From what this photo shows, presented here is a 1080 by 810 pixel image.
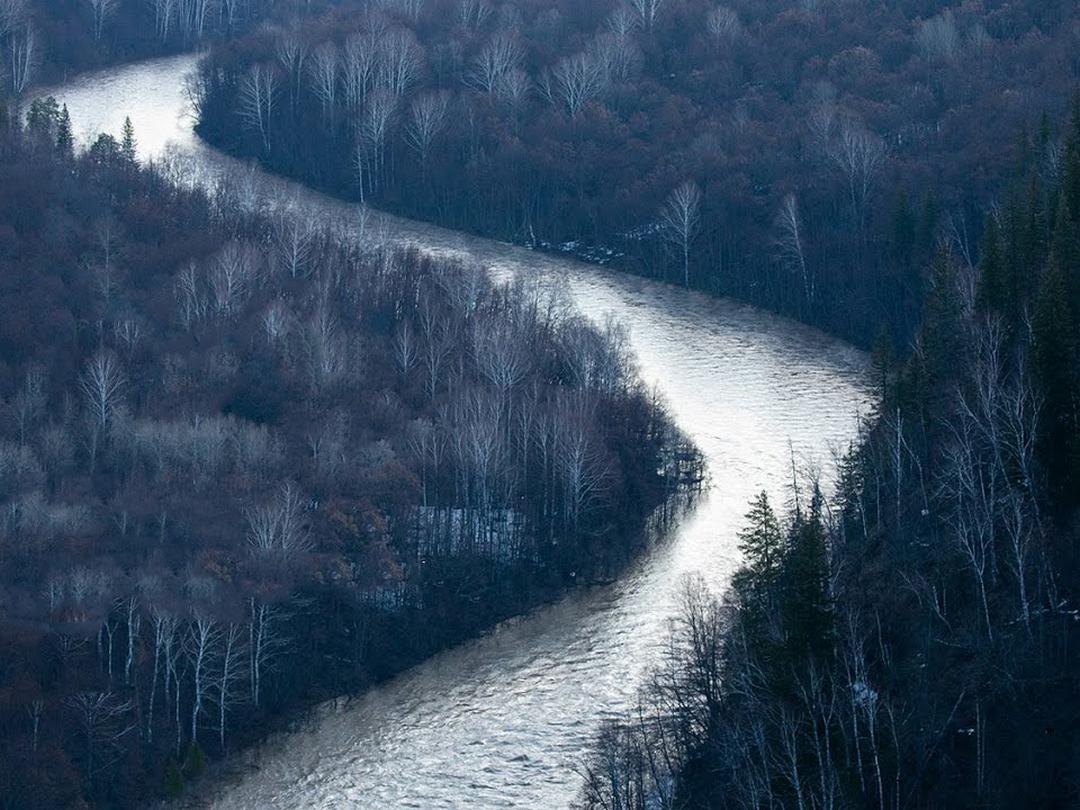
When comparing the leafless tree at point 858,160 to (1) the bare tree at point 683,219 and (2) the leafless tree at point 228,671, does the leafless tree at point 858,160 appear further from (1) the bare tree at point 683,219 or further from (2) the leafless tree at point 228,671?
(2) the leafless tree at point 228,671

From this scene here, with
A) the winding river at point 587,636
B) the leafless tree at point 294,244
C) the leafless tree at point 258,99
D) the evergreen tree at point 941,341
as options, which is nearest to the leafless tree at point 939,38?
the winding river at point 587,636

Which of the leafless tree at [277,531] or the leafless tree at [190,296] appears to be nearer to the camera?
the leafless tree at [277,531]

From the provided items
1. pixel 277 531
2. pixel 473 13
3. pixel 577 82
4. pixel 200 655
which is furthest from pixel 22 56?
pixel 200 655

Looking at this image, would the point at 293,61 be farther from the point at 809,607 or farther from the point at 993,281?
the point at 809,607

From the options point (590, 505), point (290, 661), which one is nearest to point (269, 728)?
point (290, 661)

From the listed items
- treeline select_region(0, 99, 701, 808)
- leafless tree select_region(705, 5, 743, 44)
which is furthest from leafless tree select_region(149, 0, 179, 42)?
treeline select_region(0, 99, 701, 808)
